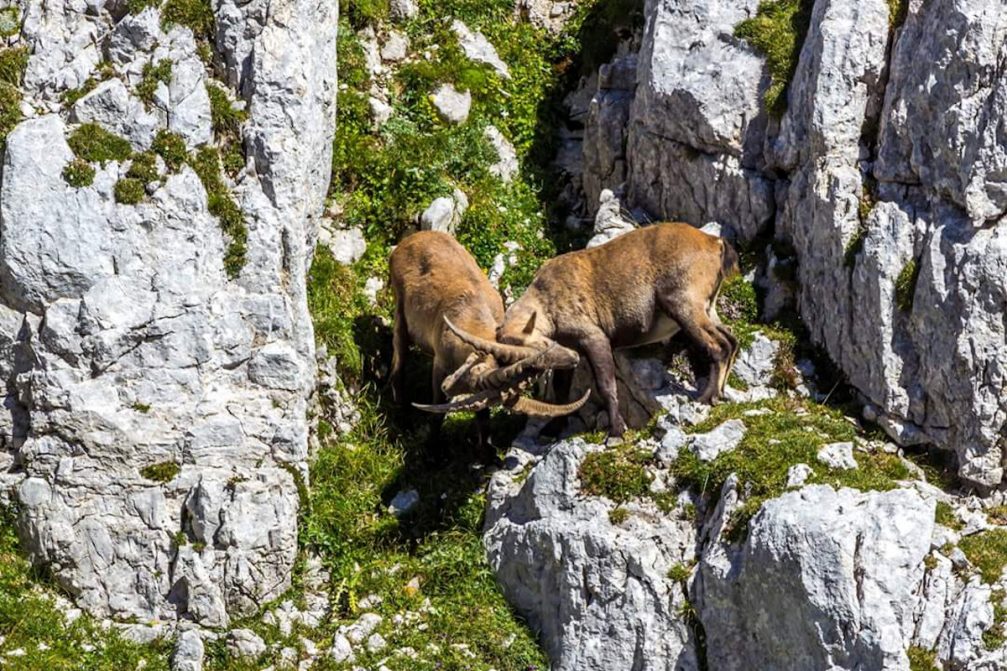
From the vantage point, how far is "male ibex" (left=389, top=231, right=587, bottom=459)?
16641mm

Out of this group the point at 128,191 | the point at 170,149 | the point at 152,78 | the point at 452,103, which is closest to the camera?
the point at 128,191

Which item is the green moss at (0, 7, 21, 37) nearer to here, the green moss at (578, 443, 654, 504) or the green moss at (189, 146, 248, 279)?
the green moss at (189, 146, 248, 279)

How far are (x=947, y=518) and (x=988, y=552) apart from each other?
808 millimetres

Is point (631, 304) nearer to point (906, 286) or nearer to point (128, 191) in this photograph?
point (906, 286)

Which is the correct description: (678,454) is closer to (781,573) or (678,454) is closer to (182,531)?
(781,573)

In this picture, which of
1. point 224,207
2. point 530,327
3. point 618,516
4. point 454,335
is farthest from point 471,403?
point 224,207

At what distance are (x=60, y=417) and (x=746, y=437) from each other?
7.68 m

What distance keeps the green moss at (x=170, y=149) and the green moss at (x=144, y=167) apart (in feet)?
0.39

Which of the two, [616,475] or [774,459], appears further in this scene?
[616,475]

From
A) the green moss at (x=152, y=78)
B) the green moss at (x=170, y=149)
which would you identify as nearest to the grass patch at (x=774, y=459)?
the green moss at (x=170, y=149)

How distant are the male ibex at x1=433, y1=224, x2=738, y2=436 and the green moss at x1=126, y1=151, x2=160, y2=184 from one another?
4047 millimetres

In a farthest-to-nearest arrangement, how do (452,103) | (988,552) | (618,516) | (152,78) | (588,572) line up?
(452,103) → (152,78) → (618,516) → (588,572) → (988,552)

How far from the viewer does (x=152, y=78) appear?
17.6m

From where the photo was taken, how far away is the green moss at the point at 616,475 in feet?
51.6
